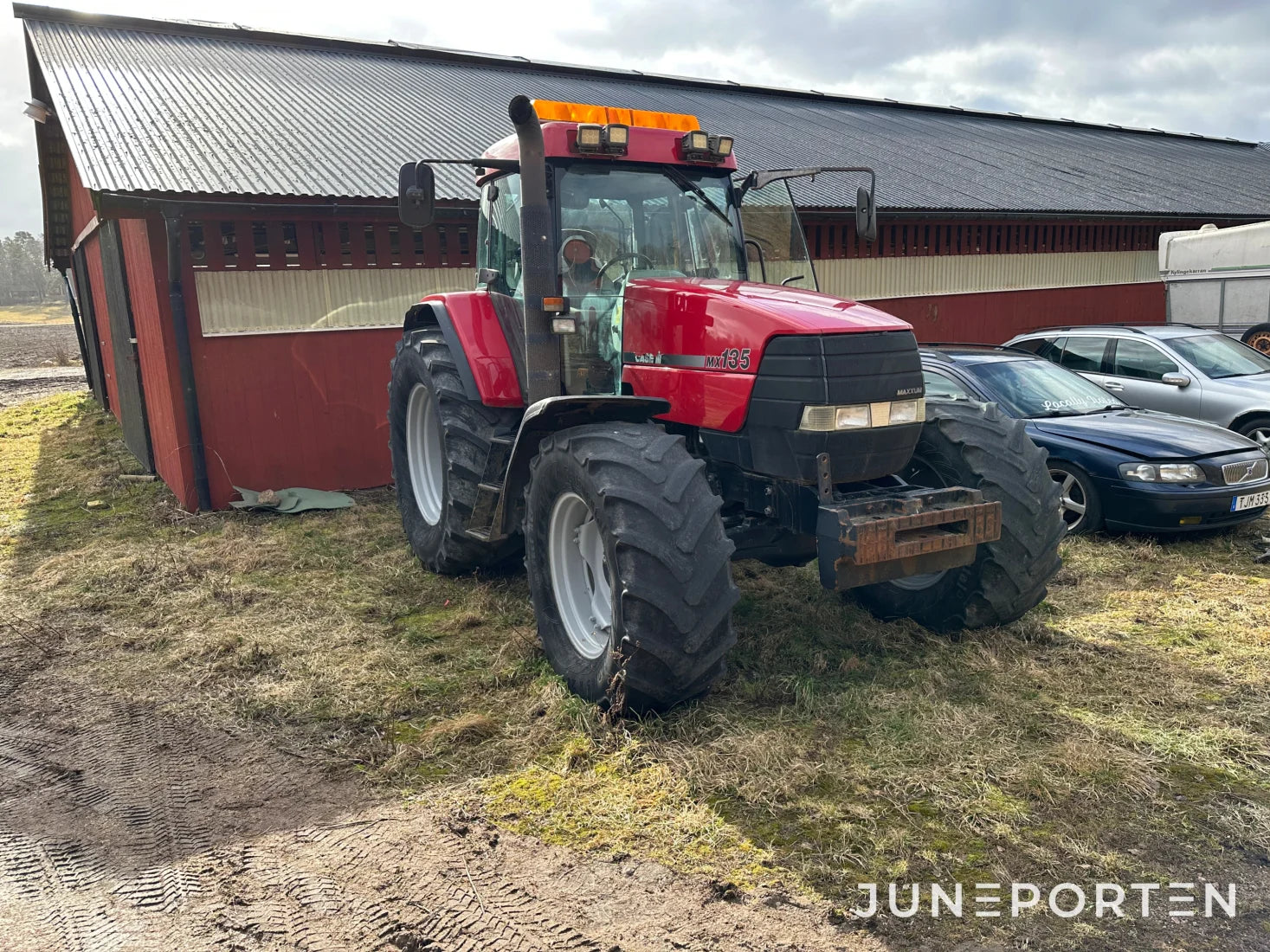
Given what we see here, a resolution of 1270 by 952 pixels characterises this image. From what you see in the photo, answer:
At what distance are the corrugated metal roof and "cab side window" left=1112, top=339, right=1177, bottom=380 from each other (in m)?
3.98

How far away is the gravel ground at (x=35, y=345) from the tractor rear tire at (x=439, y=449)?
2728cm

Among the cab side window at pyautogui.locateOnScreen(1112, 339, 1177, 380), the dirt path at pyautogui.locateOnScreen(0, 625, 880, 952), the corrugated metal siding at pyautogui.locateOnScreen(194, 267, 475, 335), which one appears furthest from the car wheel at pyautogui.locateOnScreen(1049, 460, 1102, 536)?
the corrugated metal siding at pyautogui.locateOnScreen(194, 267, 475, 335)

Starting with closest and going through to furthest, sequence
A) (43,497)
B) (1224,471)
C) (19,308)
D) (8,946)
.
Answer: (8,946)
(1224,471)
(43,497)
(19,308)

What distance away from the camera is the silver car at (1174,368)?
841 centimetres

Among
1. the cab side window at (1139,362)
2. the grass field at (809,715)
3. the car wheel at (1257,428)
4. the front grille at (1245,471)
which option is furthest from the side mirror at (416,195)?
the car wheel at (1257,428)

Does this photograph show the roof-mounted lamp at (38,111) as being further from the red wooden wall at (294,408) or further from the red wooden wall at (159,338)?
the red wooden wall at (294,408)

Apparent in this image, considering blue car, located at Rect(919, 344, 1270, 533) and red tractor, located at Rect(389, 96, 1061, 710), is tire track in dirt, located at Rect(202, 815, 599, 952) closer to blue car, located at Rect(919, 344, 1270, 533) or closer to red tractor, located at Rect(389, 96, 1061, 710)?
red tractor, located at Rect(389, 96, 1061, 710)

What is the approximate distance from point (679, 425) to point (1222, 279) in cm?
1056

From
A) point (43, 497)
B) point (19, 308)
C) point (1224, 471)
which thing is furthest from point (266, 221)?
point (19, 308)

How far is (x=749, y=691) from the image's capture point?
13.8ft

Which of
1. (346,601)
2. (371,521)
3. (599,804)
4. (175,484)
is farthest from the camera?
(175,484)

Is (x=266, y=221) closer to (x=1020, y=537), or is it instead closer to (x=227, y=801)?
(x=227, y=801)

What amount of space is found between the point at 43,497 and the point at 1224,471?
10.1 metres

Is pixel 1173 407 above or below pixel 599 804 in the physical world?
above
